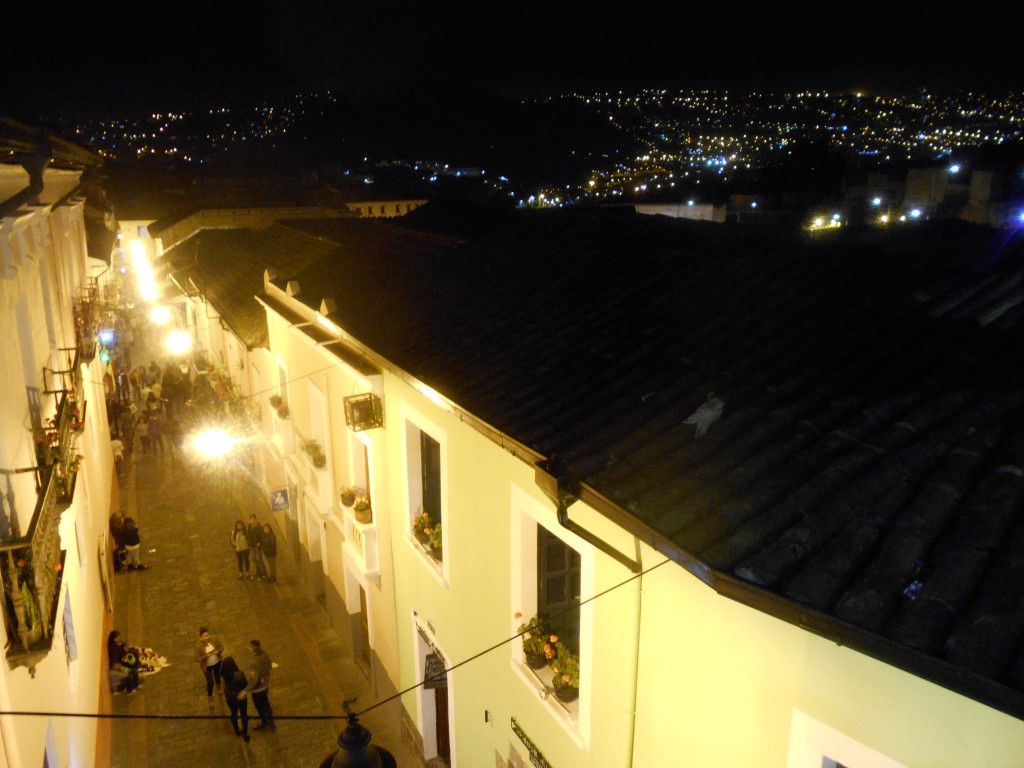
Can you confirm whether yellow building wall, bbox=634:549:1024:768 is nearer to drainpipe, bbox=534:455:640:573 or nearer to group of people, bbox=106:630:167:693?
drainpipe, bbox=534:455:640:573

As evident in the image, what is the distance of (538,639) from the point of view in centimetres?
693

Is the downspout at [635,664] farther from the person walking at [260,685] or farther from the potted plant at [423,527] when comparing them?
the person walking at [260,685]

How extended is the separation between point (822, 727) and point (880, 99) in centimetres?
11853

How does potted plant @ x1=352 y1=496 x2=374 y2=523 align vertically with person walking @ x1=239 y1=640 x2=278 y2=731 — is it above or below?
above

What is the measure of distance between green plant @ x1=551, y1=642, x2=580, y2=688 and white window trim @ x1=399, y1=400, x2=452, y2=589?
2.30 meters

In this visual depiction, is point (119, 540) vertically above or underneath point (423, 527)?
underneath

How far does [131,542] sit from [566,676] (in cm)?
1246

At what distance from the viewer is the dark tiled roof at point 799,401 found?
3.50 metres

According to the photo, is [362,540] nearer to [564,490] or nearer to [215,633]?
[215,633]

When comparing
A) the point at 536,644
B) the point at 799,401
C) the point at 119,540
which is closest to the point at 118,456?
the point at 119,540

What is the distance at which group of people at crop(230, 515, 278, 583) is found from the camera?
15.4m

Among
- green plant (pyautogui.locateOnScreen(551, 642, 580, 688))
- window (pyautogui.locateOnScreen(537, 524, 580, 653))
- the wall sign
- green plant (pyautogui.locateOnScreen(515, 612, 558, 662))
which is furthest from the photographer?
window (pyautogui.locateOnScreen(537, 524, 580, 653))

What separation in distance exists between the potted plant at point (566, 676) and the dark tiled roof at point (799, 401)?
7.25 ft

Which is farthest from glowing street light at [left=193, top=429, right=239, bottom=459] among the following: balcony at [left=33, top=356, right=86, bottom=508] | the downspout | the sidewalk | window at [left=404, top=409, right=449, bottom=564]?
the downspout
